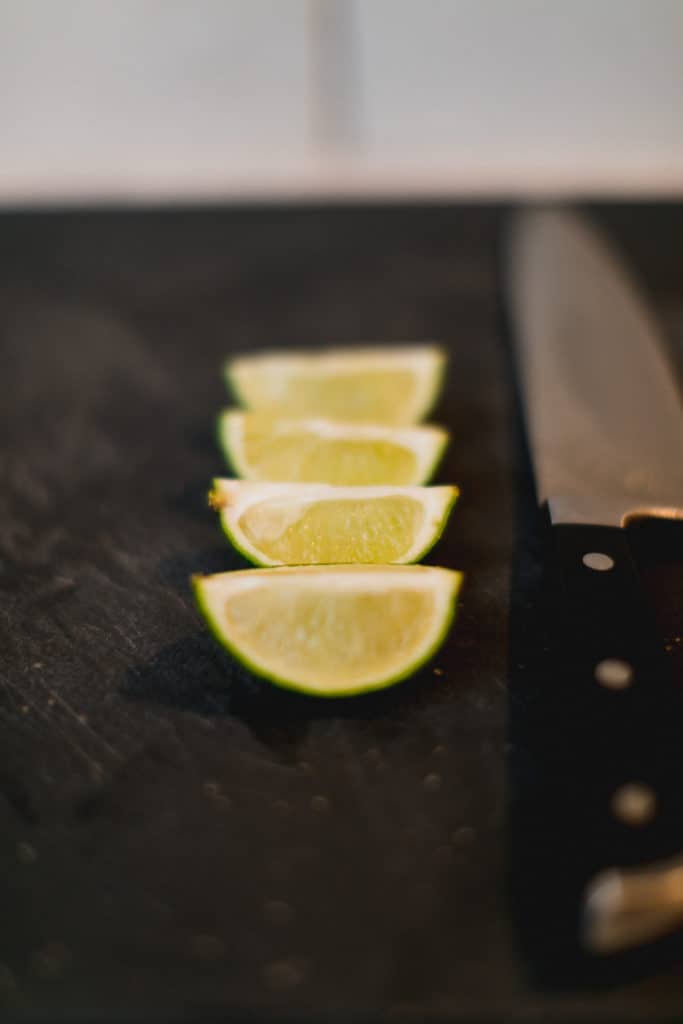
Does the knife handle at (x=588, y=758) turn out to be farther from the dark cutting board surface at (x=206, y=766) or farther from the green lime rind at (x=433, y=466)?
the green lime rind at (x=433, y=466)

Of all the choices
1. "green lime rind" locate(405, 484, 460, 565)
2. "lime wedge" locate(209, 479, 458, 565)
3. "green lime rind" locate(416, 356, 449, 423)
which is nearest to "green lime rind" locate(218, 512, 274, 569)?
"lime wedge" locate(209, 479, 458, 565)

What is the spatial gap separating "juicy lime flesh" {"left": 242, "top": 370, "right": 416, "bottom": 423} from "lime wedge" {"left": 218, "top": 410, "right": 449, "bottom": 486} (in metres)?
0.10

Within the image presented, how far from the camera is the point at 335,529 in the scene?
3.28ft

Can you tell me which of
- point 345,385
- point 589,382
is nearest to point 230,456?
point 345,385

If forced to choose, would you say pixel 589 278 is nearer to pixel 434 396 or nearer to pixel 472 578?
pixel 434 396

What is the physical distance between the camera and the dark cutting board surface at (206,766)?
697 mm

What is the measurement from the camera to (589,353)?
1.45 metres

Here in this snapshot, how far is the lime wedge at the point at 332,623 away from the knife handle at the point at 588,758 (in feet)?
0.42

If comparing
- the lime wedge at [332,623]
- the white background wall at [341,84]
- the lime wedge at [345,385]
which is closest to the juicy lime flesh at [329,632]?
the lime wedge at [332,623]

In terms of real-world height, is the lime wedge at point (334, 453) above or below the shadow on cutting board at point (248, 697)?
above

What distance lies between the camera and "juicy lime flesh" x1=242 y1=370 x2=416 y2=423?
1.32 metres

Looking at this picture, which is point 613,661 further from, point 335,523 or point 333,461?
point 333,461

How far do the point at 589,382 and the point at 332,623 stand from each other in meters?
0.70

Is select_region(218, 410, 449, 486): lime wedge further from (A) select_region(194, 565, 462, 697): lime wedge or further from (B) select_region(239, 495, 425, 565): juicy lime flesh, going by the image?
(A) select_region(194, 565, 462, 697): lime wedge
